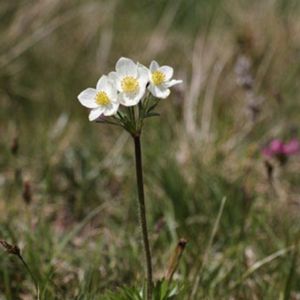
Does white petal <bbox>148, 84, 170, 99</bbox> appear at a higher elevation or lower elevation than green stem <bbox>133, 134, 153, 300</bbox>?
higher

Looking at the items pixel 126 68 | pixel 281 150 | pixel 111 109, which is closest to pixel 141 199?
pixel 111 109

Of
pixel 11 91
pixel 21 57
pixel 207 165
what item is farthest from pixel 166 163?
pixel 21 57

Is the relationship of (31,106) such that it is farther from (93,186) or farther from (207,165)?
(207,165)

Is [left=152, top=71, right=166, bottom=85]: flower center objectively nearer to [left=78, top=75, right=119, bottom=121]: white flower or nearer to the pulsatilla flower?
the pulsatilla flower

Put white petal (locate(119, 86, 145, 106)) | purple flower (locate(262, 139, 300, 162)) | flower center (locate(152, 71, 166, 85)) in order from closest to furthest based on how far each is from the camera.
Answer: white petal (locate(119, 86, 145, 106)) → flower center (locate(152, 71, 166, 85)) → purple flower (locate(262, 139, 300, 162))

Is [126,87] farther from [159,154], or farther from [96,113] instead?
[159,154]

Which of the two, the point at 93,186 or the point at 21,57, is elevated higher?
the point at 21,57

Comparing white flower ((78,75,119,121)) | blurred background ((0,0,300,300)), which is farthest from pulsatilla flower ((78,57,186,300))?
blurred background ((0,0,300,300))
